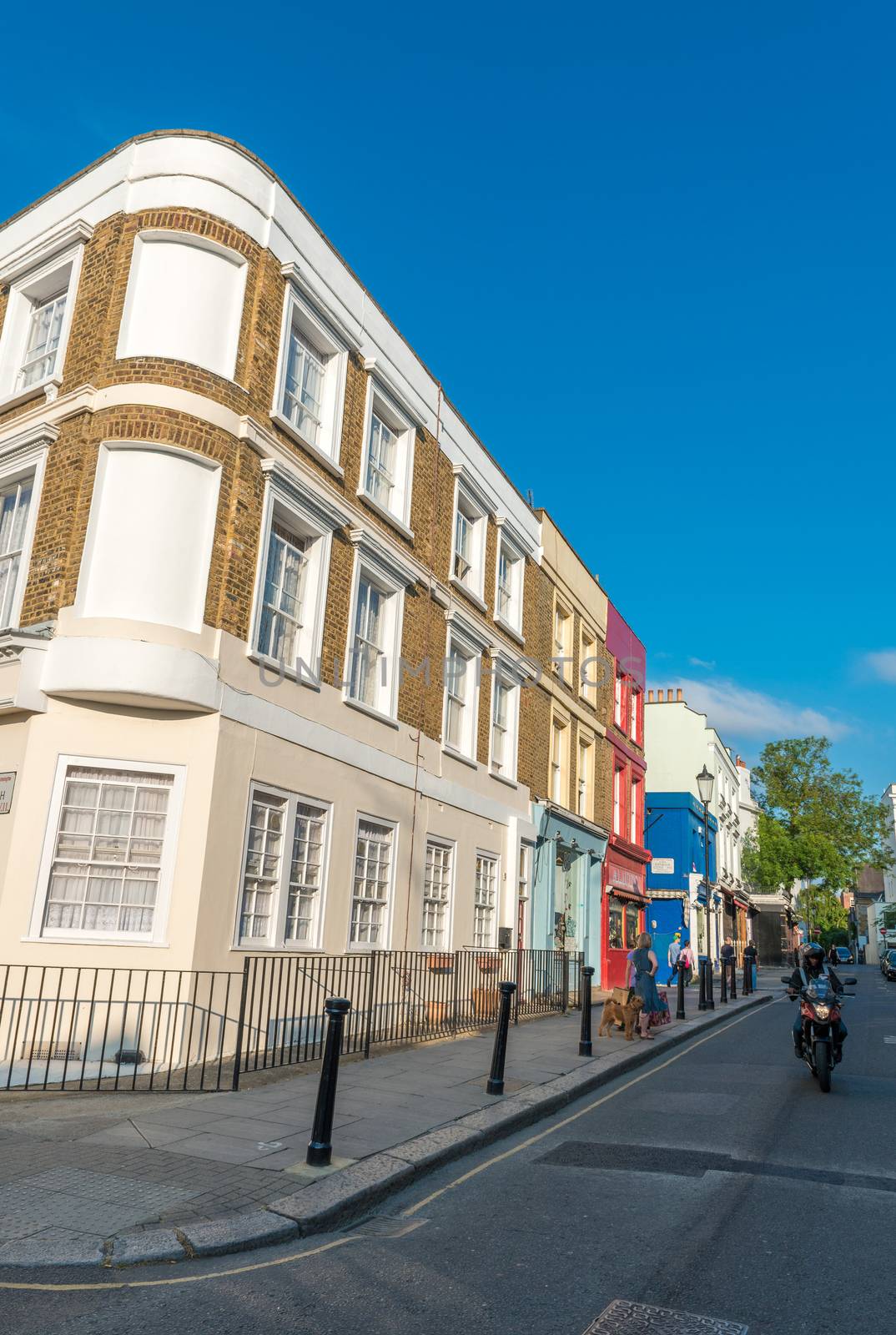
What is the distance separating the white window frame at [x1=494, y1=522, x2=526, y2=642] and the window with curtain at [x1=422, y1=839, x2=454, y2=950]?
17.8 ft

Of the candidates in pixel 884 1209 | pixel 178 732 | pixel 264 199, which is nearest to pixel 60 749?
pixel 178 732

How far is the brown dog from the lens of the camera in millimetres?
14453

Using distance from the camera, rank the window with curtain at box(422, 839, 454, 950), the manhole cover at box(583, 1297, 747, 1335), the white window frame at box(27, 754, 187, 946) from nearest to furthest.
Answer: the manhole cover at box(583, 1297, 747, 1335) → the white window frame at box(27, 754, 187, 946) → the window with curtain at box(422, 839, 454, 950)

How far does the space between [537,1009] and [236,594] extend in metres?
9.39

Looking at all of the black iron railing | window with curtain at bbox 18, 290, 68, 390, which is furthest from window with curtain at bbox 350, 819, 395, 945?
window with curtain at bbox 18, 290, 68, 390

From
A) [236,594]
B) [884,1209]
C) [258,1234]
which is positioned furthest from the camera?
[236,594]

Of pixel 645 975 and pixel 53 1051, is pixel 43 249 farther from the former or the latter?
pixel 645 975

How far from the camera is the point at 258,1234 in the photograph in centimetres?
529

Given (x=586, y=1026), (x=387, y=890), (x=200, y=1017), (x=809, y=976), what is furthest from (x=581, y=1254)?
(x=387, y=890)

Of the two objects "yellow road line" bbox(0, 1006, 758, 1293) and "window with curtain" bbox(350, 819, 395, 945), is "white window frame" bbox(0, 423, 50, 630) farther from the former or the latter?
"yellow road line" bbox(0, 1006, 758, 1293)

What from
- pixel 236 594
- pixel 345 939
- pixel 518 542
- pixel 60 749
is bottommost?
pixel 345 939

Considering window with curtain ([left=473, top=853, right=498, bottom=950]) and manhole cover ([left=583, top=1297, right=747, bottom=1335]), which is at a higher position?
window with curtain ([left=473, top=853, right=498, bottom=950])

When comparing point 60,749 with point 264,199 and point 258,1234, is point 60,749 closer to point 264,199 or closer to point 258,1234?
point 258,1234

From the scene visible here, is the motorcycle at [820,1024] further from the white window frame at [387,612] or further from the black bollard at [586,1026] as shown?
the white window frame at [387,612]
